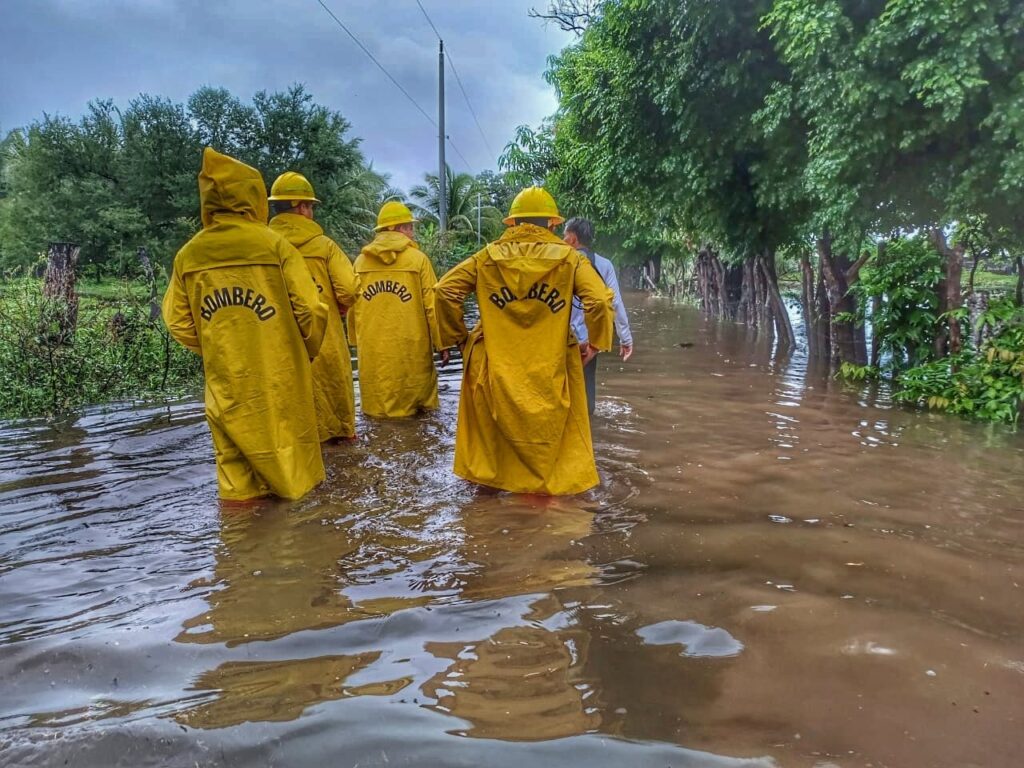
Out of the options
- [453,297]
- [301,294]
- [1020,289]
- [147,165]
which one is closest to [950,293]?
[1020,289]

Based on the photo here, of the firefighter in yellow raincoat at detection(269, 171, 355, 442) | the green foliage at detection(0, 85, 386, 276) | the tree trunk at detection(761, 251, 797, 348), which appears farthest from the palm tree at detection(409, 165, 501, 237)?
the firefighter in yellow raincoat at detection(269, 171, 355, 442)

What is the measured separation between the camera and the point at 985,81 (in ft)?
18.7

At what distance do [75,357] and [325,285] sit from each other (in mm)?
3659

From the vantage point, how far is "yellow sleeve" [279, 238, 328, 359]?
455 centimetres

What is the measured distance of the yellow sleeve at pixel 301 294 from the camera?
179 inches

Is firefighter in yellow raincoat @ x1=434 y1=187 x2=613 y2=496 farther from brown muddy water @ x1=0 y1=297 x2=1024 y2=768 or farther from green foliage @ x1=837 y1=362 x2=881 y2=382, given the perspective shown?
green foliage @ x1=837 y1=362 x2=881 y2=382

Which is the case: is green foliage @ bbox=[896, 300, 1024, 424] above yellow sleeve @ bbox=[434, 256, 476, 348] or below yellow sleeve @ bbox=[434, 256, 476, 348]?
below

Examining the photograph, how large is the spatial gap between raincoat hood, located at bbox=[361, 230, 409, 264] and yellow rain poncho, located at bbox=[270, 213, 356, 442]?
94 cm

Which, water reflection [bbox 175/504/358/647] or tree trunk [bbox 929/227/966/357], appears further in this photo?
tree trunk [bbox 929/227/966/357]

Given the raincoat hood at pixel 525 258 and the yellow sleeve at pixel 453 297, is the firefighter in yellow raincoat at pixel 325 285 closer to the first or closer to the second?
the yellow sleeve at pixel 453 297

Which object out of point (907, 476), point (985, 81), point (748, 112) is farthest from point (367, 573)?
point (748, 112)

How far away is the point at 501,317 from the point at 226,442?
5.92 ft

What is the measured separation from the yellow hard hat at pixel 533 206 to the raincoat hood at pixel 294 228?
194cm

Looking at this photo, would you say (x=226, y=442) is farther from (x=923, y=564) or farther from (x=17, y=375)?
(x=17, y=375)
